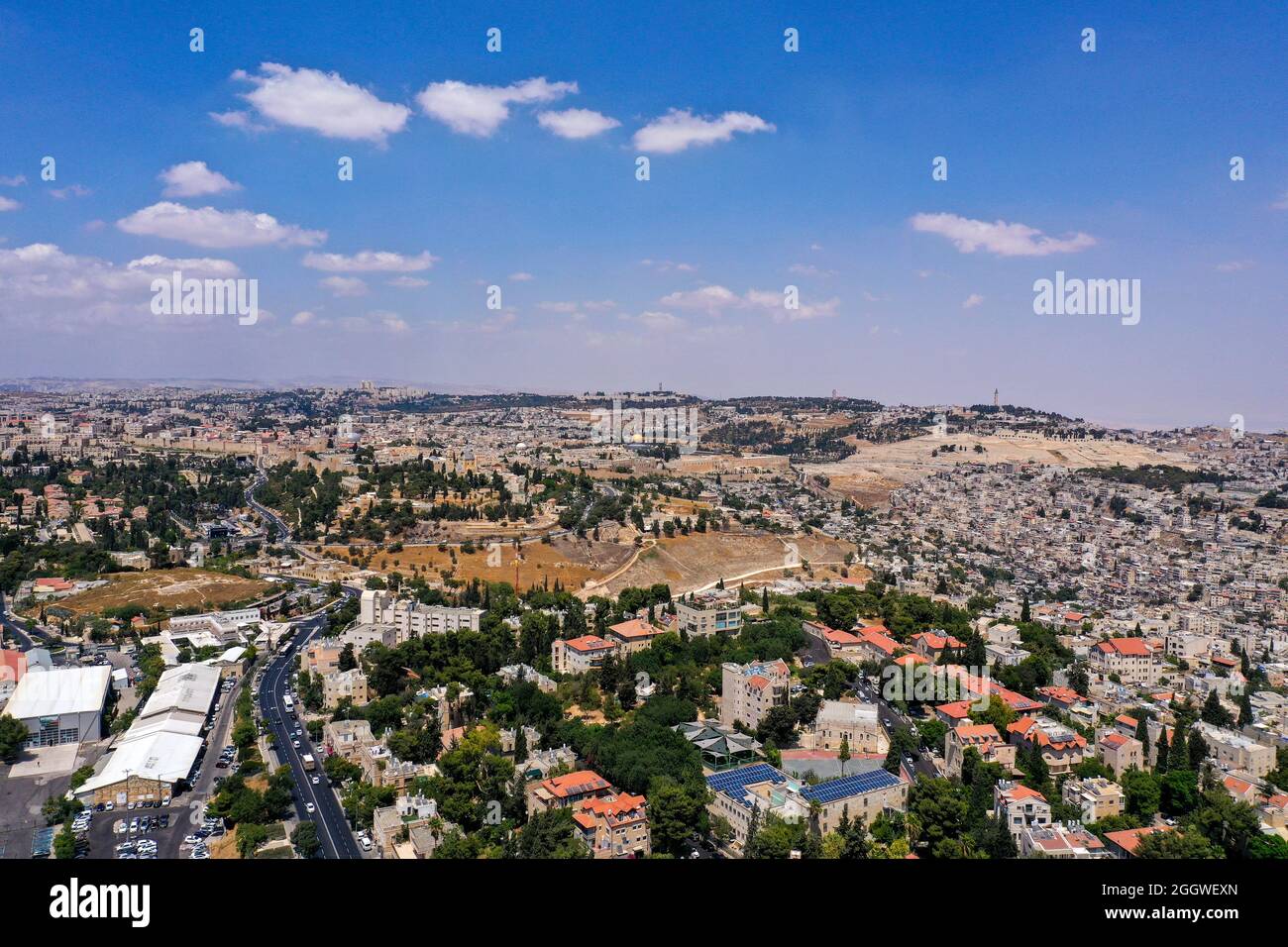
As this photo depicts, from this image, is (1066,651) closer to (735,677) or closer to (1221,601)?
(735,677)

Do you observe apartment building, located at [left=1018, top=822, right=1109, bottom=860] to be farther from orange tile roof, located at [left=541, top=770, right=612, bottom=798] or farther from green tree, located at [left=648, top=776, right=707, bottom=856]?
orange tile roof, located at [left=541, top=770, right=612, bottom=798]

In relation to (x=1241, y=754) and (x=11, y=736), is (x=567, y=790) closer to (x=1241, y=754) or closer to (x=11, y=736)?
(x=11, y=736)

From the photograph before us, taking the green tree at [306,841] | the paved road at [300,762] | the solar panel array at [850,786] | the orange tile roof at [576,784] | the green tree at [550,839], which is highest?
the green tree at [550,839]

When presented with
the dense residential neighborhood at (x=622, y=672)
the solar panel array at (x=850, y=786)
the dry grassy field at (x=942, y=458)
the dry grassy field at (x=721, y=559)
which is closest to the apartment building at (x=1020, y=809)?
the dense residential neighborhood at (x=622, y=672)

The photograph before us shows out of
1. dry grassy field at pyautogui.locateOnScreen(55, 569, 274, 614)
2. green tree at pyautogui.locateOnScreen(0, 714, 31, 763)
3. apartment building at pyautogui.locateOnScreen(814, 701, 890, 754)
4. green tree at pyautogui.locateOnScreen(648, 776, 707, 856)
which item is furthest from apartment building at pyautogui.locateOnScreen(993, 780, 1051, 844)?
dry grassy field at pyautogui.locateOnScreen(55, 569, 274, 614)

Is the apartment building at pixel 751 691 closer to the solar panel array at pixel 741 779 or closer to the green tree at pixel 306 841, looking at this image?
the solar panel array at pixel 741 779

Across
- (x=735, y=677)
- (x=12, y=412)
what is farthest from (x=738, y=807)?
(x=12, y=412)

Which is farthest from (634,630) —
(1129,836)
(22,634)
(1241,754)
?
(22,634)
